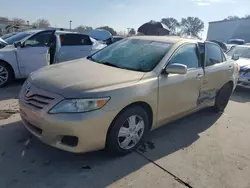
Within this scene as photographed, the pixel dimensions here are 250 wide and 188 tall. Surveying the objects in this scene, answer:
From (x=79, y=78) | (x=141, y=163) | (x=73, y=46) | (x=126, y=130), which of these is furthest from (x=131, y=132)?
(x=73, y=46)

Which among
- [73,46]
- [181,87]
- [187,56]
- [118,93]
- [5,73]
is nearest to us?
[118,93]

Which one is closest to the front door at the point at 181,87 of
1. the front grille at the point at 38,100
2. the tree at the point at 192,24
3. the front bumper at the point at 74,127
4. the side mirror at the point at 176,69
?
the side mirror at the point at 176,69

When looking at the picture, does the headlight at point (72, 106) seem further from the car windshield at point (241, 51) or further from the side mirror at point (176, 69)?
the car windshield at point (241, 51)

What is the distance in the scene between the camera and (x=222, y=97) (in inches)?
208

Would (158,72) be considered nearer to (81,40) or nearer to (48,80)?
(48,80)

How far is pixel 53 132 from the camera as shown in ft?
9.20

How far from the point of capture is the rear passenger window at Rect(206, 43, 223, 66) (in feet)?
15.1

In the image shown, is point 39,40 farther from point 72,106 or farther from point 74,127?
point 74,127

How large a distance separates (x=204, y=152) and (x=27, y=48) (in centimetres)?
489

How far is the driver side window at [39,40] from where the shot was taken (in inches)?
250

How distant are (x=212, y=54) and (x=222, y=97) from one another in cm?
104

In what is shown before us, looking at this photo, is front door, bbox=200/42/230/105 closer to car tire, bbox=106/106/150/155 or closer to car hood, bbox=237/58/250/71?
car tire, bbox=106/106/150/155

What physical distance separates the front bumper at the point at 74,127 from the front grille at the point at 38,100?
0.17ft

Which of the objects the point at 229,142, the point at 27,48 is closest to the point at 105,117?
the point at 229,142
